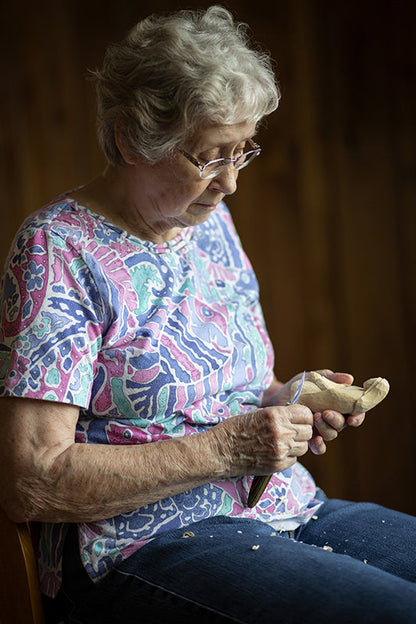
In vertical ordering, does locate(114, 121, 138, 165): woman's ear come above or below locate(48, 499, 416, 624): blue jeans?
above

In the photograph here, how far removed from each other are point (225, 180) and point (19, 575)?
0.81m

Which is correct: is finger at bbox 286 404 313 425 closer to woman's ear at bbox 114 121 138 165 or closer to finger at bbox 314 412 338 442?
finger at bbox 314 412 338 442

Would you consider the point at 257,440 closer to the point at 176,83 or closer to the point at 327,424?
the point at 327,424

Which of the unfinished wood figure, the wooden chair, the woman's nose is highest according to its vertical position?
the woman's nose

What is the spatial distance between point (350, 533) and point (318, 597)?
38 cm

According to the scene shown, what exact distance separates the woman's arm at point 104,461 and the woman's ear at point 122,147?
0.48 meters

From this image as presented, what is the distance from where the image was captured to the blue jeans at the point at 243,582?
979 mm

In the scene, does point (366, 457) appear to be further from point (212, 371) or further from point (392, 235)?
point (212, 371)

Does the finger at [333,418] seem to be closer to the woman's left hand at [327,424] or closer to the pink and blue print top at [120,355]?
the woman's left hand at [327,424]

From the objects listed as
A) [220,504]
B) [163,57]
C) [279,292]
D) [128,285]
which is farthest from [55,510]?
[279,292]

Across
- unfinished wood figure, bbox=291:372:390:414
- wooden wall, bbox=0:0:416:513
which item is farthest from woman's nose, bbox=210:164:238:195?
wooden wall, bbox=0:0:416:513

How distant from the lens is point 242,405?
1.40 m

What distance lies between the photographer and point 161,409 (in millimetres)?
1215

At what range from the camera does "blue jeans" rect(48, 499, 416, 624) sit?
98cm
